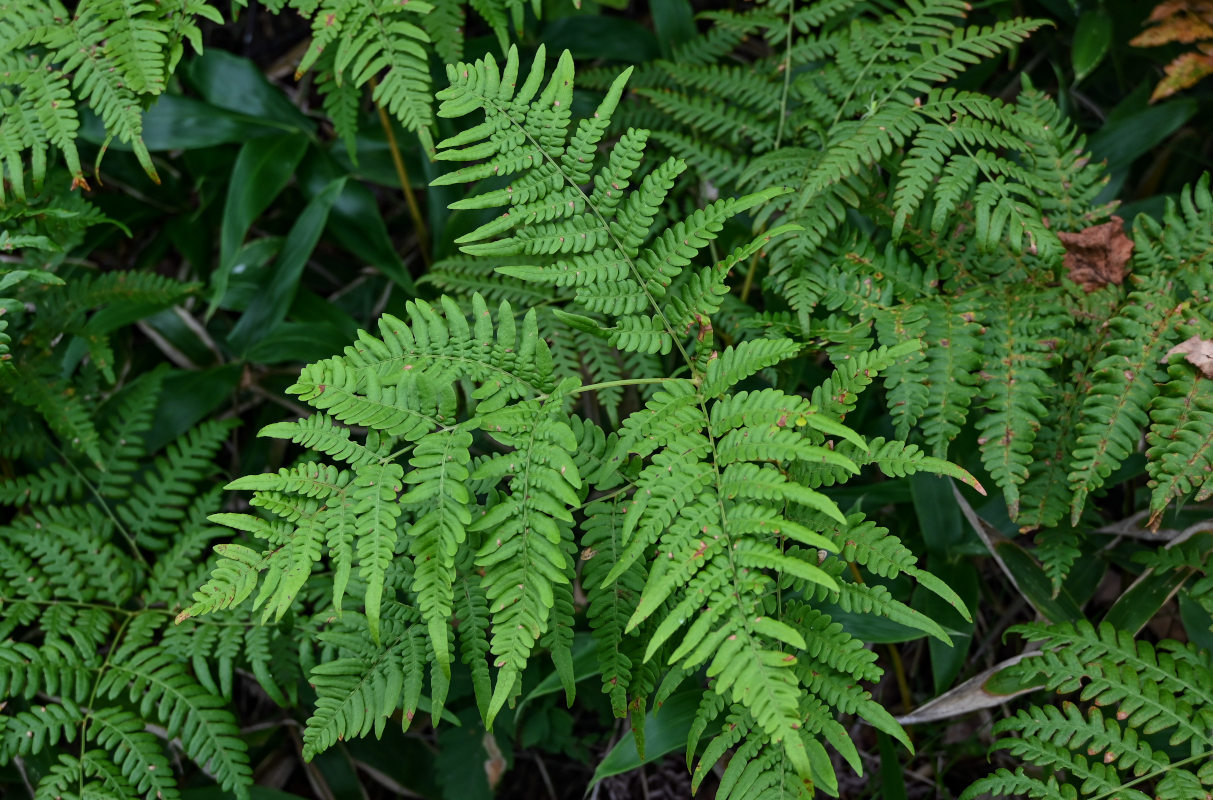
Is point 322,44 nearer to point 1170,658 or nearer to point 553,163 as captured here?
point 553,163

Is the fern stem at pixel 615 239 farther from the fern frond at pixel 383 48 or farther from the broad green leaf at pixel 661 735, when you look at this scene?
the broad green leaf at pixel 661 735

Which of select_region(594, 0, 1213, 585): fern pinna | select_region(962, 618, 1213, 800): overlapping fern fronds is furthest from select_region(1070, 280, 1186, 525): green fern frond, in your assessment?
select_region(962, 618, 1213, 800): overlapping fern fronds

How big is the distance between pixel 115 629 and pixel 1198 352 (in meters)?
2.92

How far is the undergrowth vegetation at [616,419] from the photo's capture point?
1.61m

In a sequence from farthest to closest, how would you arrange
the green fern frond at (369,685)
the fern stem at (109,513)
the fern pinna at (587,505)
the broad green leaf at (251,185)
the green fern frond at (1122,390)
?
the broad green leaf at (251,185)
the fern stem at (109,513)
the green fern frond at (1122,390)
the green fern frond at (369,685)
the fern pinna at (587,505)

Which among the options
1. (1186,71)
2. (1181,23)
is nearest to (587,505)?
(1186,71)

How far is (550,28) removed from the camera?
295cm

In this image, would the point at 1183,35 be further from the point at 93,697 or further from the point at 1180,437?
the point at 93,697

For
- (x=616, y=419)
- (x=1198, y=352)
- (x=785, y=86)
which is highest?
(x=785, y=86)

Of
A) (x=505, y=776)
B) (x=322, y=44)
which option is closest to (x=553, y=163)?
(x=322, y=44)

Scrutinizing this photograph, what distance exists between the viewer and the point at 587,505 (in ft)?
5.72

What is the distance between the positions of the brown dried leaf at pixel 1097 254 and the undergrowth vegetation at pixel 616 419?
0.01 metres

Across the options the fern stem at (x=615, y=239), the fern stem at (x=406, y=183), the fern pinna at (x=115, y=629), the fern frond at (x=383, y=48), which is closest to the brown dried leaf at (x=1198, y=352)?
the fern stem at (x=615, y=239)

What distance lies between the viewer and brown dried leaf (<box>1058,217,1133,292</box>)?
6.97ft
